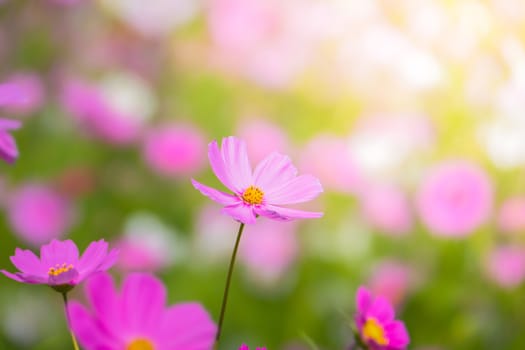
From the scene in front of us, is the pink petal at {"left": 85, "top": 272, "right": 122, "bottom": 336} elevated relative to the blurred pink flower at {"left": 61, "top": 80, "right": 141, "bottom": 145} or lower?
lower

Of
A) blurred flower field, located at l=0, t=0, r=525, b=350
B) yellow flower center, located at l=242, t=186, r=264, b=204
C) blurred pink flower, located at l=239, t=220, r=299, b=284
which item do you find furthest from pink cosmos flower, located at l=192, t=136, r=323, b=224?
blurred pink flower, located at l=239, t=220, r=299, b=284

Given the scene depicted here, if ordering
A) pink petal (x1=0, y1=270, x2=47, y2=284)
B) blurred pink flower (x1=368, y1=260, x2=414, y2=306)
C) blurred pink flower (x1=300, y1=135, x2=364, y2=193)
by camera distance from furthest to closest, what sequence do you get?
blurred pink flower (x1=300, y1=135, x2=364, y2=193) < blurred pink flower (x1=368, y1=260, x2=414, y2=306) < pink petal (x1=0, y1=270, x2=47, y2=284)

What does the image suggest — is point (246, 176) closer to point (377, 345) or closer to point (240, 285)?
point (377, 345)

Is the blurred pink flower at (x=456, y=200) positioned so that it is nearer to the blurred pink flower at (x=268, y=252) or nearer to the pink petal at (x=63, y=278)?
the blurred pink flower at (x=268, y=252)

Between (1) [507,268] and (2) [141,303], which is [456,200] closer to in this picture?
(1) [507,268]

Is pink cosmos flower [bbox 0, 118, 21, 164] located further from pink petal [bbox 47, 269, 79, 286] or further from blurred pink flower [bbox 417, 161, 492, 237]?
blurred pink flower [bbox 417, 161, 492, 237]

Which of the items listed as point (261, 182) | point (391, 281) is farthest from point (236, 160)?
point (391, 281)

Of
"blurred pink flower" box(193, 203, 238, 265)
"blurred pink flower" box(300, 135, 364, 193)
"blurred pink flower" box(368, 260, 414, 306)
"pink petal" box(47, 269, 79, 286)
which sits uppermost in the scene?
"blurred pink flower" box(300, 135, 364, 193)
